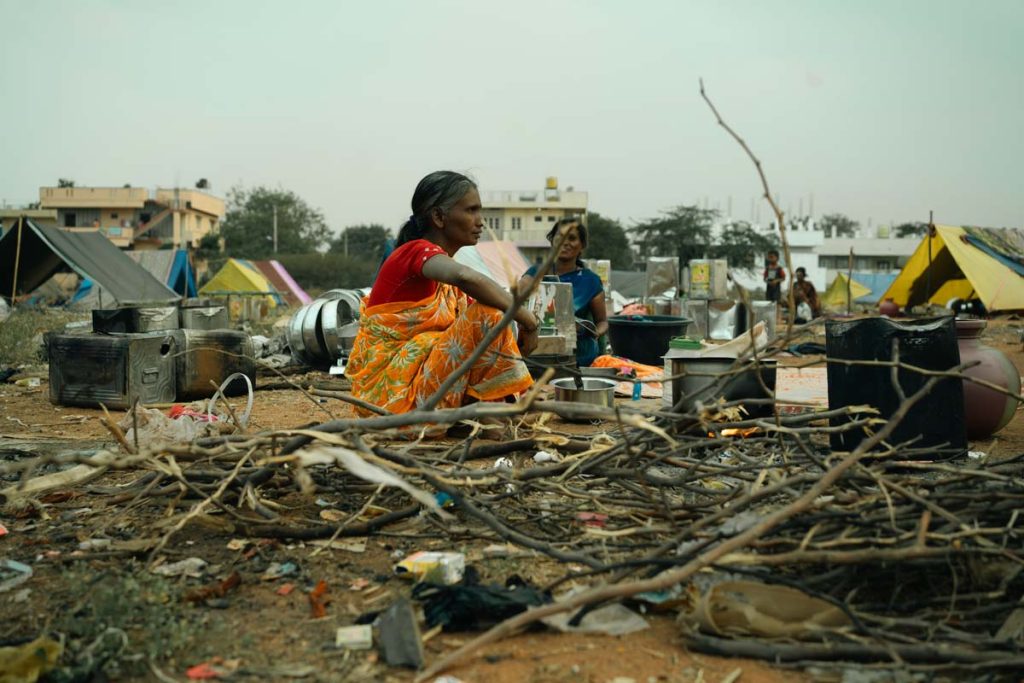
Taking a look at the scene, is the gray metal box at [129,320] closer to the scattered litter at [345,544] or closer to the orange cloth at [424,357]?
the orange cloth at [424,357]

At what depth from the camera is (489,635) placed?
1429 millimetres

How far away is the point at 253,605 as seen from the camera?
5.86 feet

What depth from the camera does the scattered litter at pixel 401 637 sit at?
149 centimetres

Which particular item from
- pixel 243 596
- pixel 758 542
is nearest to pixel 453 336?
pixel 243 596

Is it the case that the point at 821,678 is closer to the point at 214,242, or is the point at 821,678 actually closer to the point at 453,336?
the point at 453,336

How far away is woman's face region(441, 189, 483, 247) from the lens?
3.40 m

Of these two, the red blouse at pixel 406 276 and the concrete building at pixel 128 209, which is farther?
the concrete building at pixel 128 209

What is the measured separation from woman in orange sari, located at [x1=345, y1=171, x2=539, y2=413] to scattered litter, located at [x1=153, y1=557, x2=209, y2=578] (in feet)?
4.65

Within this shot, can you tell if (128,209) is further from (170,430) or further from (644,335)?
(170,430)

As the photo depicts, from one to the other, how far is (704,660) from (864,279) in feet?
130

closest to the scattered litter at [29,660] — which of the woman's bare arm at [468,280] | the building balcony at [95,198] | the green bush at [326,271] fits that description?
the woman's bare arm at [468,280]

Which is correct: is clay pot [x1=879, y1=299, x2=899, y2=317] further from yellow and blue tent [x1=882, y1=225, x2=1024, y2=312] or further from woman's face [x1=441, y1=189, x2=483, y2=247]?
woman's face [x1=441, y1=189, x2=483, y2=247]

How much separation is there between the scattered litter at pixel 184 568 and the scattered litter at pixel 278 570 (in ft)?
0.51

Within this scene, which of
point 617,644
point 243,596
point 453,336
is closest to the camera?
point 617,644
